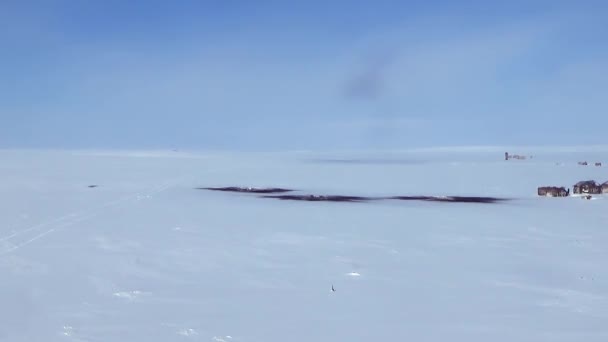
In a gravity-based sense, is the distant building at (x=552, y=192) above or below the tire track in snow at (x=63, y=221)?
above

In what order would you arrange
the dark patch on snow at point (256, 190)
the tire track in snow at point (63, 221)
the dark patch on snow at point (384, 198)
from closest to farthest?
the tire track in snow at point (63, 221) → the dark patch on snow at point (384, 198) → the dark patch on snow at point (256, 190)

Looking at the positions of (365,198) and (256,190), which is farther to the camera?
(256,190)

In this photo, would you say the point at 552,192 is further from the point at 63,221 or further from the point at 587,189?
the point at 63,221

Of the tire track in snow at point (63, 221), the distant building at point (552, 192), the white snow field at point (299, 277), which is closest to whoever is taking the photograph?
the white snow field at point (299, 277)

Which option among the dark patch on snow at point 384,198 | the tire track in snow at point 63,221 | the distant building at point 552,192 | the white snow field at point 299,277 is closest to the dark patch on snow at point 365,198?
the dark patch on snow at point 384,198

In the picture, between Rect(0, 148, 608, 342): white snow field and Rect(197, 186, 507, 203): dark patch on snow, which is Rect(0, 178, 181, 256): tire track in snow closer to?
Rect(0, 148, 608, 342): white snow field

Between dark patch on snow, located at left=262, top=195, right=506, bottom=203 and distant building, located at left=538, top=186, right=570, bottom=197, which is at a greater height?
distant building, located at left=538, top=186, right=570, bottom=197

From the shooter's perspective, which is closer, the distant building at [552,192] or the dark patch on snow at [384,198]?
the dark patch on snow at [384,198]

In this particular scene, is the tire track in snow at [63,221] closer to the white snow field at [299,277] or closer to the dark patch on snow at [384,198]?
the white snow field at [299,277]

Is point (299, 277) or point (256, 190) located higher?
point (256, 190)

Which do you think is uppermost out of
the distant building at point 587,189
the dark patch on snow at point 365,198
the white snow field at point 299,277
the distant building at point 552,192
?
the distant building at point 587,189

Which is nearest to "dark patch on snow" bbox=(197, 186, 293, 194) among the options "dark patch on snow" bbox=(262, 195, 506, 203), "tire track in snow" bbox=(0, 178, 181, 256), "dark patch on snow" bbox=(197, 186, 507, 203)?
"dark patch on snow" bbox=(197, 186, 507, 203)

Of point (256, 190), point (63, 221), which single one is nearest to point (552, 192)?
point (256, 190)

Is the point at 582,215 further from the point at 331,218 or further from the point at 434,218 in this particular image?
the point at 331,218
